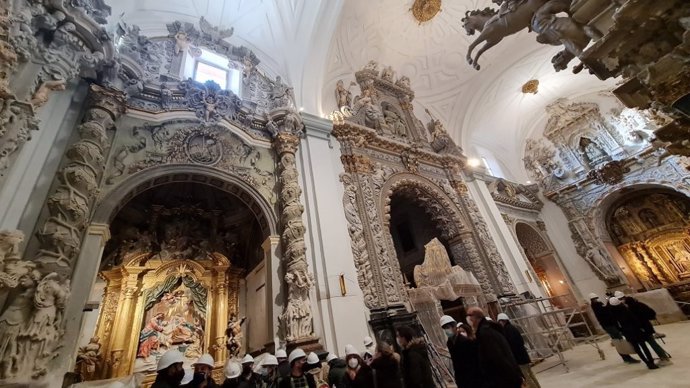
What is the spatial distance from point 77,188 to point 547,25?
239 inches

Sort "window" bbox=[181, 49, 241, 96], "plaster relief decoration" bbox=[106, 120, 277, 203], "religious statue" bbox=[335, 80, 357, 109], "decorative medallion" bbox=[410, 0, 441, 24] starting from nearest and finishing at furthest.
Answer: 1. "plaster relief decoration" bbox=[106, 120, 277, 203]
2. "window" bbox=[181, 49, 241, 96]
3. "religious statue" bbox=[335, 80, 357, 109]
4. "decorative medallion" bbox=[410, 0, 441, 24]

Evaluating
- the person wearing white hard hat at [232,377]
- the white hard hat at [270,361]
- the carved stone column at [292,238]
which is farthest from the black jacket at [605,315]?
the person wearing white hard hat at [232,377]

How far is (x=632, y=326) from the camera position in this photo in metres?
4.75

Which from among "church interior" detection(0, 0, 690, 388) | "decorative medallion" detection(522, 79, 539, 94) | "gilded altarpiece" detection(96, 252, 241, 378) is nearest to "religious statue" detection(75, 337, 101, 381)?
"church interior" detection(0, 0, 690, 388)

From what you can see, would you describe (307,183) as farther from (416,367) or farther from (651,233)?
(651,233)

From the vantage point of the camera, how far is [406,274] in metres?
10.3

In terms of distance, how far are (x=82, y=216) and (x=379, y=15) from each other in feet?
33.0

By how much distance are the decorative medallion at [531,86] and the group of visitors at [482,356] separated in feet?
45.4

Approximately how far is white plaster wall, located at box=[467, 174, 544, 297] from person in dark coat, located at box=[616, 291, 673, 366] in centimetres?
344

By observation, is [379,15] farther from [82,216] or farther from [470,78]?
[82,216]

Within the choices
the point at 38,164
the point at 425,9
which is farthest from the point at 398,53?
the point at 38,164

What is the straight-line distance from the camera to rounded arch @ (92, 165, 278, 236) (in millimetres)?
4771

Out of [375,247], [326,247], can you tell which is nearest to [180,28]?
[326,247]

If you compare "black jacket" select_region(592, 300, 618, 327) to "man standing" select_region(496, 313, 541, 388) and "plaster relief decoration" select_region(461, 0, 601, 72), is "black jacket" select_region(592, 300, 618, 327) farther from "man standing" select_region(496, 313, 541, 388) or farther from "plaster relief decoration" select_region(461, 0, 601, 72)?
"plaster relief decoration" select_region(461, 0, 601, 72)
